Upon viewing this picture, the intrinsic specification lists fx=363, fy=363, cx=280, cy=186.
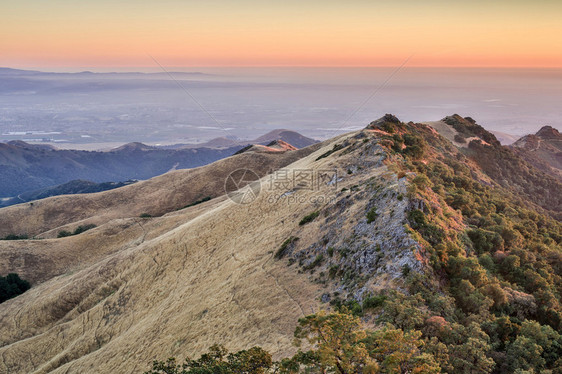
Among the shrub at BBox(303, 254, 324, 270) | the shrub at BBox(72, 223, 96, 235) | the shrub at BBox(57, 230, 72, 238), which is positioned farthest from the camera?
the shrub at BBox(72, 223, 96, 235)

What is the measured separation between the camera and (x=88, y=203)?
94625 millimetres

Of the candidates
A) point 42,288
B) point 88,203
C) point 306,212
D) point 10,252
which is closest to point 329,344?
point 306,212

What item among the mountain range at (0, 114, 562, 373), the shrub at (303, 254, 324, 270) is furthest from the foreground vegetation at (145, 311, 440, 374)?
the shrub at (303, 254, 324, 270)

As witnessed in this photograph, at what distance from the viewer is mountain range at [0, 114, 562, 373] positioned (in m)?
18.3

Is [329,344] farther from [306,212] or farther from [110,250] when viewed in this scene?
[110,250]

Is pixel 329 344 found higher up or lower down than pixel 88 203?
higher up

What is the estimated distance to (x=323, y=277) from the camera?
24750 mm

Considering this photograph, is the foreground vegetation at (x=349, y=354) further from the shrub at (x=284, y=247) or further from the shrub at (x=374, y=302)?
the shrub at (x=284, y=247)

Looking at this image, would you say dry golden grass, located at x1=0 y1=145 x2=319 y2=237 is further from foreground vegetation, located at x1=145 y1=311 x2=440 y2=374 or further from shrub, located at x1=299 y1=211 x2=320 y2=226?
foreground vegetation, located at x1=145 y1=311 x2=440 y2=374

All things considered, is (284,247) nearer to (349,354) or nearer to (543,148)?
(349,354)

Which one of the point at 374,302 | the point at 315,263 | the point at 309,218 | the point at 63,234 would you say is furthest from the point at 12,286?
the point at 374,302

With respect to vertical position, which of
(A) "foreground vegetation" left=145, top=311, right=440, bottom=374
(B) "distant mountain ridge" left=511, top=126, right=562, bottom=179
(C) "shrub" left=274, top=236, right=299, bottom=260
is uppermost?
(A) "foreground vegetation" left=145, top=311, right=440, bottom=374

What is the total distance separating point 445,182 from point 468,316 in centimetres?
2656

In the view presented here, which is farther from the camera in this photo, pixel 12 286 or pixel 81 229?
pixel 81 229
